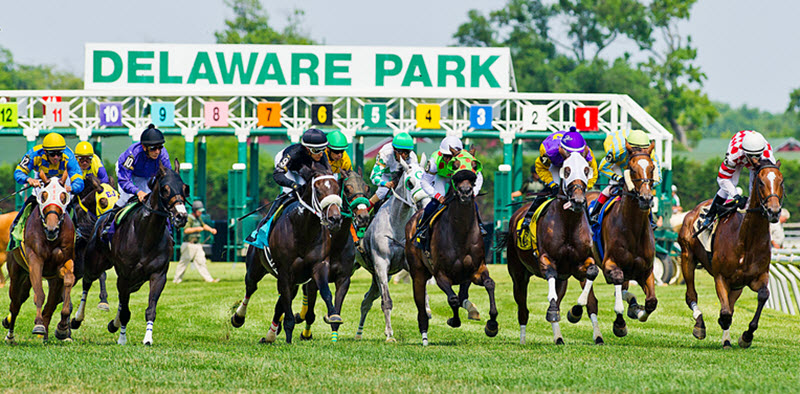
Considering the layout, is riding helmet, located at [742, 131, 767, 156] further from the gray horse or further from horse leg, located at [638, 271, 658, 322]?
the gray horse

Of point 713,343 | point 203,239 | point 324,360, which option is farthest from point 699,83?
point 324,360

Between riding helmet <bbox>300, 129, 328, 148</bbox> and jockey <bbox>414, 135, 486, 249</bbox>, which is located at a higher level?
riding helmet <bbox>300, 129, 328, 148</bbox>

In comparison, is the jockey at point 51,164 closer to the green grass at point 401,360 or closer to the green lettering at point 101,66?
the green grass at point 401,360

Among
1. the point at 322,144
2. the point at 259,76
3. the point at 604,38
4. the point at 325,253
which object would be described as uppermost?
the point at 604,38

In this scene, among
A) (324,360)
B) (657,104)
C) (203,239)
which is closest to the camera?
(324,360)

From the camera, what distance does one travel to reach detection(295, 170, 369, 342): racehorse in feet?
33.6

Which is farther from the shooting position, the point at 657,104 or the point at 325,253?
the point at 657,104

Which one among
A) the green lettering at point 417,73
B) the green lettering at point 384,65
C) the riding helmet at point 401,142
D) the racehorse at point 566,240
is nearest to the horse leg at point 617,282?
the racehorse at point 566,240

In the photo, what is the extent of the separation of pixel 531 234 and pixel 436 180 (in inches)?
42.4

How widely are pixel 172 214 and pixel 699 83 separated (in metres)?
46.4

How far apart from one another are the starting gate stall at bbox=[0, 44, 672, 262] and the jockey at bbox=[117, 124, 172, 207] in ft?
45.6

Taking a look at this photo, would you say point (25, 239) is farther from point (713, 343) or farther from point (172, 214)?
point (713, 343)

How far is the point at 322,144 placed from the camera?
34.2ft

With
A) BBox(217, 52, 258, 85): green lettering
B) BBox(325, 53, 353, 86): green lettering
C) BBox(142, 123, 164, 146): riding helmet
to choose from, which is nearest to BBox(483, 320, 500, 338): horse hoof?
BBox(142, 123, 164, 146): riding helmet
